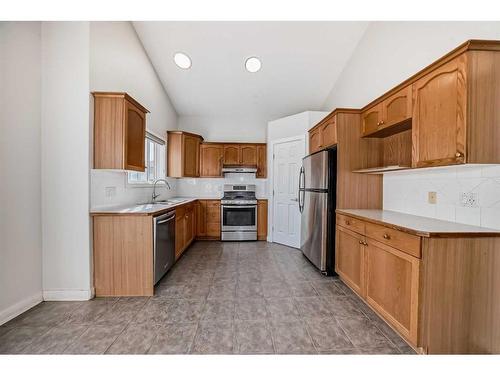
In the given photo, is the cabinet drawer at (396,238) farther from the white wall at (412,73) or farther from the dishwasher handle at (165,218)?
the dishwasher handle at (165,218)

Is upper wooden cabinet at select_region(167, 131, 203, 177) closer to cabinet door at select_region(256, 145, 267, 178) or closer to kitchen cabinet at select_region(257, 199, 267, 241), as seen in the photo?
cabinet door at select_region(256, 145, 267, 178)

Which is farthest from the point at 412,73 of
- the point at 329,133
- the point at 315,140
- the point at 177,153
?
the point at 177,153

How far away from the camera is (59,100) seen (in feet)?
7.96

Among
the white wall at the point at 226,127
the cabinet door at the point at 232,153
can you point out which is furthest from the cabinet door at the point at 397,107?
the white wall at the point at 226,127

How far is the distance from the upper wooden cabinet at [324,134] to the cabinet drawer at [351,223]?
95cm

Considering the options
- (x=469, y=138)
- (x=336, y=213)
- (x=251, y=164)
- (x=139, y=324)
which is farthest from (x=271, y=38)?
(x=139, y=324)

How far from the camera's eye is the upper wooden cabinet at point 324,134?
10.3 feet

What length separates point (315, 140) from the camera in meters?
3.94

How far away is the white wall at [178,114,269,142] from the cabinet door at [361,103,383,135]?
125 inches

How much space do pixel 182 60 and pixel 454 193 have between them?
4357 millimetres

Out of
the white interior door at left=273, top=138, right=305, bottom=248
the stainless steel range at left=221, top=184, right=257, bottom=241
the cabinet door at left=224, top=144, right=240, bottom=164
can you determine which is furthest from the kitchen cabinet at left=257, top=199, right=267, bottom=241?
the cabinet door at left=224, top=144, right=240, bottom=164

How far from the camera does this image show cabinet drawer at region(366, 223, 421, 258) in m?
1.67

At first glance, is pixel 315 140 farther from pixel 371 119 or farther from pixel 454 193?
pixel 454 193
